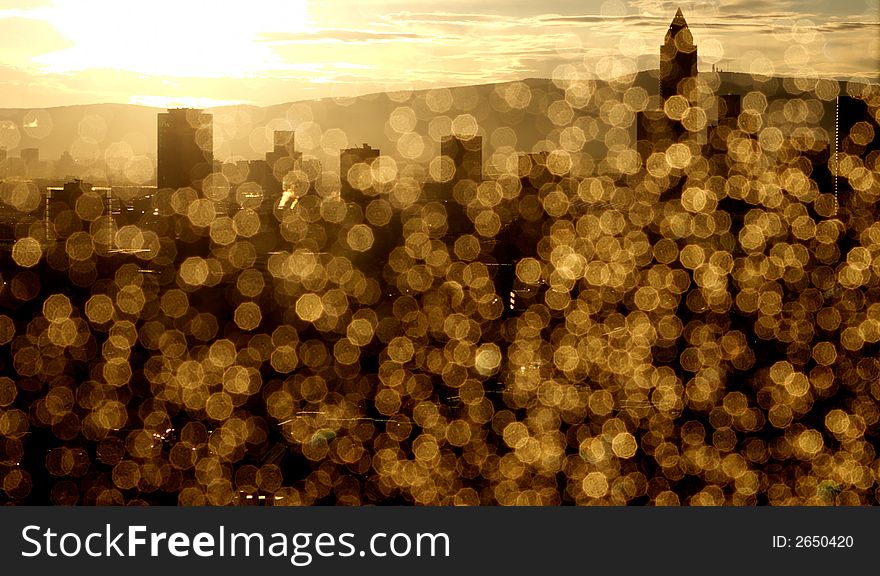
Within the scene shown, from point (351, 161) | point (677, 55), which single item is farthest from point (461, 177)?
point (677, 55)

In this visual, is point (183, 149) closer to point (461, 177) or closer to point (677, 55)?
point (461, 177)

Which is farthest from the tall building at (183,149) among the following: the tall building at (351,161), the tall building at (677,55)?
the tall building at (677,55)

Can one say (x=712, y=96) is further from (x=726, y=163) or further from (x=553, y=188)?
(x=553, y=188)

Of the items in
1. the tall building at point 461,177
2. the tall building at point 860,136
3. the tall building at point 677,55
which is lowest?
the tall building at point 461,177

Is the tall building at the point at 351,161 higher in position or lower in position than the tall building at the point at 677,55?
lower

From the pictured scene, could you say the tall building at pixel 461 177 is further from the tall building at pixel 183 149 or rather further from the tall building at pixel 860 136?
the tall building at pixel 860 136

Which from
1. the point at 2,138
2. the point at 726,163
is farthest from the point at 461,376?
the point at 726,163

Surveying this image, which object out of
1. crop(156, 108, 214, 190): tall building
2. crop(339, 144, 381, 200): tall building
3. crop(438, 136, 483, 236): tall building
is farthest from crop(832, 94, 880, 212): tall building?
crop(156, 108, 214, 190): tall building
